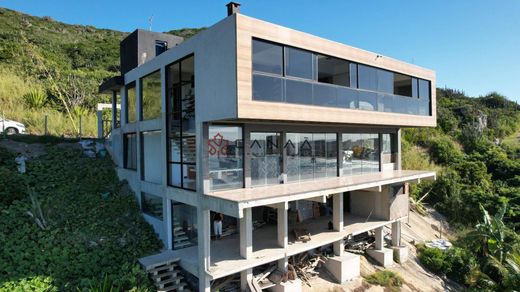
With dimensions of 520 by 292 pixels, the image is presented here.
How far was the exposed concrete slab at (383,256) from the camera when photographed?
53.7 ft

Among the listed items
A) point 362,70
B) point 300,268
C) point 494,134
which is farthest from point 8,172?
point 494,134

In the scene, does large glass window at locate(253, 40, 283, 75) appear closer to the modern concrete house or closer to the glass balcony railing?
the modern concrete house

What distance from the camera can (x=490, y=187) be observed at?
2800 centimetres

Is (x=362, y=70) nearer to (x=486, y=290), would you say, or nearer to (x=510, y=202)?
(x=486, y=290)

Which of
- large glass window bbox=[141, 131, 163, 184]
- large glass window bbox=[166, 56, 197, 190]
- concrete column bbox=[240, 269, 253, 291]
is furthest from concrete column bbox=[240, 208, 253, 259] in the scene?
large glass window bbox=[141, 131, 163, 184]

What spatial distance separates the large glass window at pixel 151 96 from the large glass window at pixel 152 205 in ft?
12.3

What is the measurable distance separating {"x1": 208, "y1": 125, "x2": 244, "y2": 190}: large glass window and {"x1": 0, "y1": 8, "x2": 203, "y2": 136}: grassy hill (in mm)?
17480

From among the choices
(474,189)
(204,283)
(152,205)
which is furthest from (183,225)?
(474,189)

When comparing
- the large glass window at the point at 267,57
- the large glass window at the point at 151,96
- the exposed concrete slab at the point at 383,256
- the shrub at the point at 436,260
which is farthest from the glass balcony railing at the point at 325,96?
the shrub at the point at 436,260

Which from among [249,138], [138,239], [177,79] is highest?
[177,79]

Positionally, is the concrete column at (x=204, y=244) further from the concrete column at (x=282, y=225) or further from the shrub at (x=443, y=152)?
the shrub at (x=443, y=152)

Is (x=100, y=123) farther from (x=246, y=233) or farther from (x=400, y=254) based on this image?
(x=400, y=254)

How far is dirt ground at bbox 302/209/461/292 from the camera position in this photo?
1389 centimetres

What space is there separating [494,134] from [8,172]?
5270 cm
